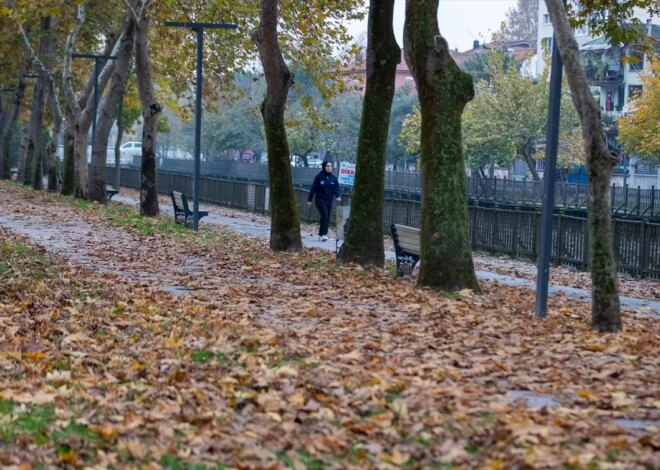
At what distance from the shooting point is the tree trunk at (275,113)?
840 inches

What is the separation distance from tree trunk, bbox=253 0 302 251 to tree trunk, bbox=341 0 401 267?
2.73 metres

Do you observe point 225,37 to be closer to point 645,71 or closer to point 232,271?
point 232,271

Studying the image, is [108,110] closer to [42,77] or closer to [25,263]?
[42,77]


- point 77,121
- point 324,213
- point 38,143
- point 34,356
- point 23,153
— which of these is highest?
point 77,121

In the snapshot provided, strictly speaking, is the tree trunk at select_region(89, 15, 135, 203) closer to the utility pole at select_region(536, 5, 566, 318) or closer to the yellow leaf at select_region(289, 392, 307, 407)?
the utility pole at select_region(536, 5, 566, 318)

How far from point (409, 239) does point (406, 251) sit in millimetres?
209

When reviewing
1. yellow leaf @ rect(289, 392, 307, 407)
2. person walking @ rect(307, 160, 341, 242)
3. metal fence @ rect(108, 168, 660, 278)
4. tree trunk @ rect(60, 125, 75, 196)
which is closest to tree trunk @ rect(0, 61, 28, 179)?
tree trunk @ rect(60, 125, 75, 196)

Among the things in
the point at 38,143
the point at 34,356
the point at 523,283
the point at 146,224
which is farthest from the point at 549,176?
the point at 38,143

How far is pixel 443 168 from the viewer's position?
16125 mm

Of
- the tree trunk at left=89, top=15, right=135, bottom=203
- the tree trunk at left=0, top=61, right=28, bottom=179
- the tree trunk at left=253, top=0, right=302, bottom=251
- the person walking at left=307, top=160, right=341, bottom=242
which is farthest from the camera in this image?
the tree trunk at left=0, top=61, right=28, bottom=179

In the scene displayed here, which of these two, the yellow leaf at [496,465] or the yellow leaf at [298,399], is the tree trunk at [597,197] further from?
the yellow leaf at [496,465]

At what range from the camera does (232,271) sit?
18.0 m

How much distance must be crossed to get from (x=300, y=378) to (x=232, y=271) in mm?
9125

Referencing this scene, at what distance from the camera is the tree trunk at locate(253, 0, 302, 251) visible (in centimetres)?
2133
